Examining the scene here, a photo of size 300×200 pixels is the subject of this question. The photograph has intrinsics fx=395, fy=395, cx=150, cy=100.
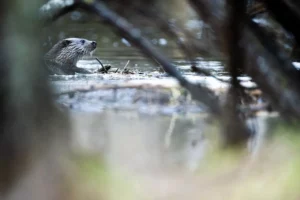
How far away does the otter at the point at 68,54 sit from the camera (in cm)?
37

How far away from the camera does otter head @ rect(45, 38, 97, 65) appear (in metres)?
0.37

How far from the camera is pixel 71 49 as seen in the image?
0.38m

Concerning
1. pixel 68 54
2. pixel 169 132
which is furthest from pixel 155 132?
pixel 68 54

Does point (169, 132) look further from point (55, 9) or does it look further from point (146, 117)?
point (55, 9)

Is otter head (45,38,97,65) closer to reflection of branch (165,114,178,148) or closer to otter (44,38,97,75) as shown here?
otter (44,38,97,75)

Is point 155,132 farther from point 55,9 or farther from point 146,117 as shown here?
point 55,9

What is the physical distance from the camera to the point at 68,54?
1.24ft

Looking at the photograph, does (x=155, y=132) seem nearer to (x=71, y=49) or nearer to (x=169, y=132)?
(x=169, y=132)

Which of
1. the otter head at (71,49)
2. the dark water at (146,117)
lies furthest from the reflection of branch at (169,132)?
the otter head at (71,49)

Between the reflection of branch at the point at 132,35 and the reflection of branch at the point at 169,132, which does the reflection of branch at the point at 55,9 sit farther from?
the reflection of branch at the point at 169,132

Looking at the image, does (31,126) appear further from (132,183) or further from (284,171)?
(284,171)

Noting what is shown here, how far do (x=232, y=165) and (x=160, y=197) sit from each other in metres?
0.07

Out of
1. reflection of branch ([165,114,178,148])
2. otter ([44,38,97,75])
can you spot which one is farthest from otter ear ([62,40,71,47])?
reflection of branch ([165,114,178,148])

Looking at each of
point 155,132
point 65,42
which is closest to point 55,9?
point 65,42
